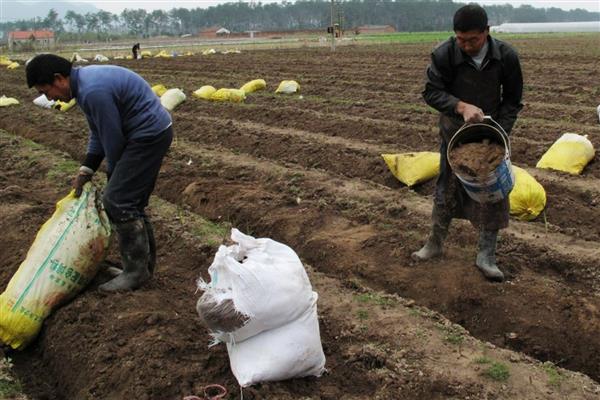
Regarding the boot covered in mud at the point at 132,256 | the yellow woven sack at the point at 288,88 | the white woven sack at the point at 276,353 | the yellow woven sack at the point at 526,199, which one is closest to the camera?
the white woven sack at the point at 276,353

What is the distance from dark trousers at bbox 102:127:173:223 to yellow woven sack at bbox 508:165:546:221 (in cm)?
304

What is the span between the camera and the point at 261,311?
280 cm

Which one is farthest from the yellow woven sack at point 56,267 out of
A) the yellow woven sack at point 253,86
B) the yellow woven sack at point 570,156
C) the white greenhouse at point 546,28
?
the white greenhouse at point 546,28

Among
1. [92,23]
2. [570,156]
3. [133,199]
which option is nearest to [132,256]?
[133,199]

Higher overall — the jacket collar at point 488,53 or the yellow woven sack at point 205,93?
the jacket collar at point 488,53

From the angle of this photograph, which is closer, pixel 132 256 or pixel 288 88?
pixel 132 256

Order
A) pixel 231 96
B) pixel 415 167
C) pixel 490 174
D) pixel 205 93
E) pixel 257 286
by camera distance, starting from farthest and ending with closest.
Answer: pixel 205 93, pixel 231 96, pixel 415 167, pixel 490 174, pixel 257 286

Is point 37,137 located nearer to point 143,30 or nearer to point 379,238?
point 379,238

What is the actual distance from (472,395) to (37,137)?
326 inches

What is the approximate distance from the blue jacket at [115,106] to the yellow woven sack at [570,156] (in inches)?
171

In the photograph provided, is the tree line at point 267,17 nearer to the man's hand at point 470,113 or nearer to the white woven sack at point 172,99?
the white woven sack at point 172,99

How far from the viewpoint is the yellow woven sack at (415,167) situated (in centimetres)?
608

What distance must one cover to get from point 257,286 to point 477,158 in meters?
1.71

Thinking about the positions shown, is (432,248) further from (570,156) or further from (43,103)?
(43,103)
